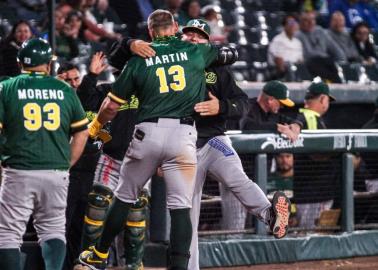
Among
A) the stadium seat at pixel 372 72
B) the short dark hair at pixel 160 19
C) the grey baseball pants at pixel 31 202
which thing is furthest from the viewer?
the stadium seat at pixel 372 72

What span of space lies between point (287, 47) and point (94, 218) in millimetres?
7339

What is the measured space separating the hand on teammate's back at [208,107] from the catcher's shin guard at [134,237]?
3.35 ft

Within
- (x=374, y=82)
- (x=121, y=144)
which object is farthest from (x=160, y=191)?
(x=374, y=82)

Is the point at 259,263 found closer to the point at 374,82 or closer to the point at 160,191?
the point at 160,191

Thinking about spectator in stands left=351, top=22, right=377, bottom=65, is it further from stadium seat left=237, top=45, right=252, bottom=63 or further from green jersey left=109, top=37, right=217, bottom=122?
green jersey left=109, top=37, right=217, bottom=122

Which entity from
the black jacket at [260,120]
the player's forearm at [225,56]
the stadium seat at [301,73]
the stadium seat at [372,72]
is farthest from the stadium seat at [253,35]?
the player's forearm at [225,56]

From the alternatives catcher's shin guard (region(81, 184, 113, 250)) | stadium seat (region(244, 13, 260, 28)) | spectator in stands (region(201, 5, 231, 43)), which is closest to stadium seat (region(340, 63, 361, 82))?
stadium seat (region(244, 13, 260, 28))

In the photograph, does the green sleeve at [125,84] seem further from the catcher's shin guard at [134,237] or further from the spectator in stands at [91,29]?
the spectator in stands at [91,29]

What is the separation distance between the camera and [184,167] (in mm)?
7754

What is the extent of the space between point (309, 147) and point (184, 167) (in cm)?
251

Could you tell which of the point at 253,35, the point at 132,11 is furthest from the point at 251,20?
the point at 132,11

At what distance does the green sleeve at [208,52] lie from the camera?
7.91 meters

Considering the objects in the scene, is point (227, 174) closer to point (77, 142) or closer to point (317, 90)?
point (77, 142)

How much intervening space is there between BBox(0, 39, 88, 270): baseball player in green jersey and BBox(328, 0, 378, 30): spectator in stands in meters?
10.9
